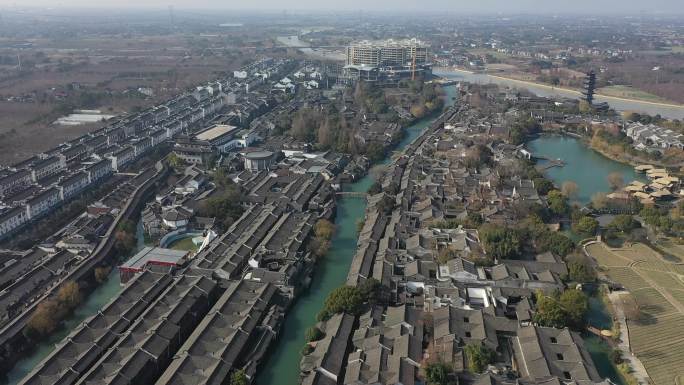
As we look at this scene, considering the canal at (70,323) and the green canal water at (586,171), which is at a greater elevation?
the green canal water at (586,171)

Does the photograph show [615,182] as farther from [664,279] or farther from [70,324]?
[70,324]

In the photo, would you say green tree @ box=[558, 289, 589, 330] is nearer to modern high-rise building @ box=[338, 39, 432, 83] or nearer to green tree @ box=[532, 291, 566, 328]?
green tree @ box=[532, 291, 566, 328]

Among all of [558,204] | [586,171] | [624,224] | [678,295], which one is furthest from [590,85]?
[678,295]

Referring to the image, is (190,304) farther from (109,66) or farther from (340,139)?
(109,66)

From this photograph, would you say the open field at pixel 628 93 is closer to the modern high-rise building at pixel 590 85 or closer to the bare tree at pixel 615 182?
the modern high-rise building at pixel 590 85

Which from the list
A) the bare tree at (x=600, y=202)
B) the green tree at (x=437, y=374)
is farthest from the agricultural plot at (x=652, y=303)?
the green tree at (x=437, y=374)

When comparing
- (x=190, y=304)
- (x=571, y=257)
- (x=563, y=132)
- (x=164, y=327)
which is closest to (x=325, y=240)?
(x=190, y=304)
